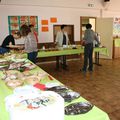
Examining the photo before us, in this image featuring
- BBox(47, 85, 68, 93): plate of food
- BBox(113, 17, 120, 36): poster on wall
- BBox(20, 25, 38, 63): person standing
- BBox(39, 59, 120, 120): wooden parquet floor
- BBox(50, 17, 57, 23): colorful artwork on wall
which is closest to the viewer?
BBox(47, 85, 68, 93): plate of food

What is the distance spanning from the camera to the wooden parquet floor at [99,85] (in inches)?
120

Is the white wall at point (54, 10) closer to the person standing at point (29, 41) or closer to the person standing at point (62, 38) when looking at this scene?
the person standing at point (62, 38)

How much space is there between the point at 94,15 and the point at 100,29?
0.65 meters

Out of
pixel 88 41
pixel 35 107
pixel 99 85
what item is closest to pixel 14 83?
pixel 35 107

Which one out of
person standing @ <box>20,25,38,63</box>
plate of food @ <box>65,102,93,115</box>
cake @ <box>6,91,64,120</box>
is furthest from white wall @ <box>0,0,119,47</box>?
cake @ <box>6,91,64,120</box>

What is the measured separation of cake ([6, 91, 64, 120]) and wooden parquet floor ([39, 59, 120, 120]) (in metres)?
1.84

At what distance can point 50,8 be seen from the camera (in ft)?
22.2

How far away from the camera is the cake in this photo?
0.92 meters

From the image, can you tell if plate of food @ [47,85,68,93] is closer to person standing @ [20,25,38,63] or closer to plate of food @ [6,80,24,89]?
plate of food @ [6,80,24,89]

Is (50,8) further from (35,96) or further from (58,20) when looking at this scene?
(35,96)

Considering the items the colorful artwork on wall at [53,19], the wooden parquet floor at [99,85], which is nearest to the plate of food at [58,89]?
the wooden parquet floor at [99,85]

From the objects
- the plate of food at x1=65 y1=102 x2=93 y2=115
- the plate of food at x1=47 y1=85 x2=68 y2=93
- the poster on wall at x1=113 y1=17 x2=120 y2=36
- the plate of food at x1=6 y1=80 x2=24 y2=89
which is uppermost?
the poster on wall at x1=113 y1=17 x2=120 y2=36

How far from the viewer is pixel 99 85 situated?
4.20 metres

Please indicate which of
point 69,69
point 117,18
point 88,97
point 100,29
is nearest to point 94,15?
point 100,29
